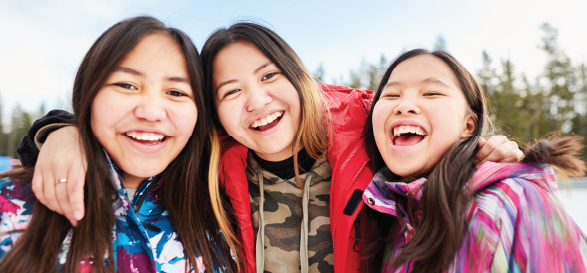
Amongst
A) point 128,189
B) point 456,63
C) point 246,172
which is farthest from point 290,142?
point 456,63

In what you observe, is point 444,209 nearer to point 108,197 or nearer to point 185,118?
point 185,118

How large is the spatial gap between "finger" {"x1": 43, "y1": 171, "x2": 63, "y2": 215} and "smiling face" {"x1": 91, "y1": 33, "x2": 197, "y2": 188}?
0.93 feet

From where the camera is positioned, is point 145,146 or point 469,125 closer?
point 145,146

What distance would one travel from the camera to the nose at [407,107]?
170 cm

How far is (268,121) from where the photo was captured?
1.99 m

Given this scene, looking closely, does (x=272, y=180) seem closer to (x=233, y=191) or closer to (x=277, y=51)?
(x=233, y=191)

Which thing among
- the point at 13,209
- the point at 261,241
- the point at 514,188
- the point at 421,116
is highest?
the point at 421,116

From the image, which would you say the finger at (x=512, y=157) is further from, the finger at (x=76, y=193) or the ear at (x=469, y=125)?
the finger at (x=76, y=193)

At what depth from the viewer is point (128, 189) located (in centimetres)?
180

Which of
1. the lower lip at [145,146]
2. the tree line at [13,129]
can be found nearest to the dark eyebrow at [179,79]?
the lower lip at [145,146]

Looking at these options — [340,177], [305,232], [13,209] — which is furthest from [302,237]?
[13,209]

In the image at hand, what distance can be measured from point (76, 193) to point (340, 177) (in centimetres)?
144

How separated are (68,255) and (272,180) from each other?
1222 millimetres

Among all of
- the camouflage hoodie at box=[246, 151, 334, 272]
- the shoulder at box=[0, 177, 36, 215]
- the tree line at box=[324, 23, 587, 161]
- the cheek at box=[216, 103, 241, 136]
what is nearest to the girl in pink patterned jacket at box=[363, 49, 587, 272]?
the camouflage hoodie at box=[246, 151, 334, 272]
